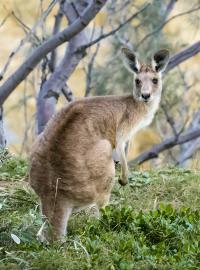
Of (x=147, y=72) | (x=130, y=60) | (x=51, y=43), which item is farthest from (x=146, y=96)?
(x=51, y=43)

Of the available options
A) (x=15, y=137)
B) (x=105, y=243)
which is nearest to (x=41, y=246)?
(x=105, y=243)

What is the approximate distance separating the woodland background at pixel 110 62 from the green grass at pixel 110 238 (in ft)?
7.34

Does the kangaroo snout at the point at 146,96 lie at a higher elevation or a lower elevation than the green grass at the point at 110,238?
higher

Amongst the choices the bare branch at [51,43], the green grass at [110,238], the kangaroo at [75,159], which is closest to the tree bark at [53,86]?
the bare branch at [51,43]

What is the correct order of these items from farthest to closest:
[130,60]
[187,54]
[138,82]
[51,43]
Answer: [187,54], [51,43], [130,60], [138,82]

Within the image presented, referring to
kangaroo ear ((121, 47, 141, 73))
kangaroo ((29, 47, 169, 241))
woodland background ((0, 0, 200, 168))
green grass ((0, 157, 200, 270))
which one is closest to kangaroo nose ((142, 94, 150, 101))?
kangaroo ear ((121, 47, 141, 73))

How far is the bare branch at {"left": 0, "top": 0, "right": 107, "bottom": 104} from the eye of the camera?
20.0 ft

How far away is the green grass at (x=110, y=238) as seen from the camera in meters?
3.88

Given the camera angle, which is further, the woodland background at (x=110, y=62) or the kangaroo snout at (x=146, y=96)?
the woodland background at (x=110, y=62)

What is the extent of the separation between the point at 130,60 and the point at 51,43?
744 millimetres

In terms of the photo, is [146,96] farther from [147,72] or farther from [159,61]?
[159,61]

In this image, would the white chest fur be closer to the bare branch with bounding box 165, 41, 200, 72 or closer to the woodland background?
the woodland background

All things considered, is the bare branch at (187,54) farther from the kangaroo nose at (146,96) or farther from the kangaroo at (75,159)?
the kangaroo at (75,159)

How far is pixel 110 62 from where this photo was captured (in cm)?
1186
